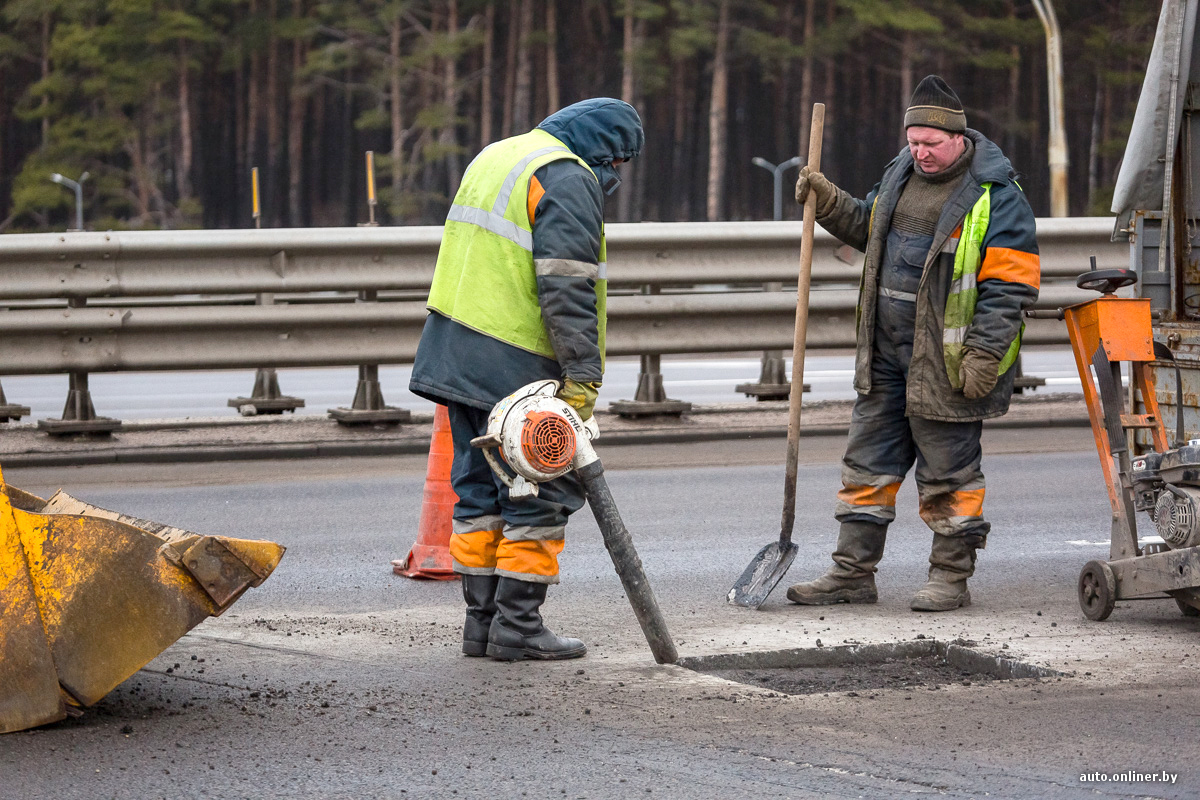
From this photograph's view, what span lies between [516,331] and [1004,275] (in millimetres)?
1855

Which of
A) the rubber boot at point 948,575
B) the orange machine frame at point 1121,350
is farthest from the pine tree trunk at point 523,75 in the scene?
the orange machine frame at point 1121,350

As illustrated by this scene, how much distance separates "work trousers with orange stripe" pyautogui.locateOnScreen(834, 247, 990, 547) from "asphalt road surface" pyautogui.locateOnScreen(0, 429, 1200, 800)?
356 mm

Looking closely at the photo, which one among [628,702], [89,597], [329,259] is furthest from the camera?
[329,259]

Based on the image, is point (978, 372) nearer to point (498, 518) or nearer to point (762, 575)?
point (762, 575)

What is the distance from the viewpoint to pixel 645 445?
366 inches

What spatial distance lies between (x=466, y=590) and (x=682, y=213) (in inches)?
1963

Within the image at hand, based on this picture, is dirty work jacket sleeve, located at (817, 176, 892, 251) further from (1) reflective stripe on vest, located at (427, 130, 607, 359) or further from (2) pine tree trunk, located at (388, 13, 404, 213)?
(2) pine tree trunk, located at (388, 13, 404, 213)

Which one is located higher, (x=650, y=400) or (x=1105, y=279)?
(x=1105, y=279)

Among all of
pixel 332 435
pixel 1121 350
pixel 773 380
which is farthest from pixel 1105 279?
pixel 773 380

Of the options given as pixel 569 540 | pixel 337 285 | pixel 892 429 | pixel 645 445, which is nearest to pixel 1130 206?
pixel 892 429

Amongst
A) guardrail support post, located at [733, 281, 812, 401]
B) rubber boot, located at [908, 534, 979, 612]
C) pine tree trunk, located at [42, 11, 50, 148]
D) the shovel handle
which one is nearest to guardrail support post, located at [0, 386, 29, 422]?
guardrail support post, located at [733, 281, 812, 401]

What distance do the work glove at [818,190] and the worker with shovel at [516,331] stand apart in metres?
1.03

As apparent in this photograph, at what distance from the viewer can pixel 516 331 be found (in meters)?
4.77

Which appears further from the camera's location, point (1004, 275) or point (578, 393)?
point (1004, 275)
